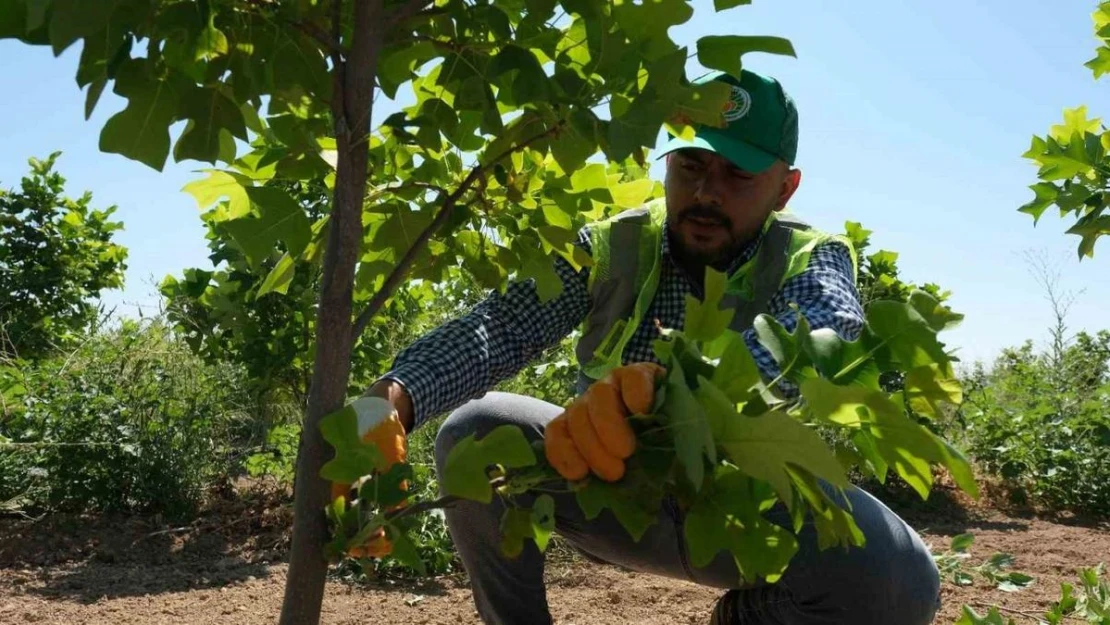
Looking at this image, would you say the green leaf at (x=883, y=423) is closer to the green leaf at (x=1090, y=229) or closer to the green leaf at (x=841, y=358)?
the green leaf at (x=841, y=358)

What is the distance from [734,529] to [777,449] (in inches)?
8.3

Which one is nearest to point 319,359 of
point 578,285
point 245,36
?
point 245,36

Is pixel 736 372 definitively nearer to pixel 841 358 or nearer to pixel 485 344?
pixel 841 358

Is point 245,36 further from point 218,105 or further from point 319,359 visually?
point 319,359

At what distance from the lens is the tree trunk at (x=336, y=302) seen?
1.30 meters

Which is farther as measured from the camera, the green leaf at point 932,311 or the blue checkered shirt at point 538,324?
the blue checkered shirt at point 538,324

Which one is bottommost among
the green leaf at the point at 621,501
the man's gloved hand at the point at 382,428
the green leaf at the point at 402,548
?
the green leaf at the point at 402,548

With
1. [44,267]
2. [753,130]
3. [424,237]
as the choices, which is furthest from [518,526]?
[44,267]

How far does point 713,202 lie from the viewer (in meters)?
2.32

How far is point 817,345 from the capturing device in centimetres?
111

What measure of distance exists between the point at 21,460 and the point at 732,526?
4284 millimetres

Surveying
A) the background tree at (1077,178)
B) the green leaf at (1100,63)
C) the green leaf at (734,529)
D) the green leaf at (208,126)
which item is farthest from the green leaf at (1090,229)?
the green leaf at (208,126)

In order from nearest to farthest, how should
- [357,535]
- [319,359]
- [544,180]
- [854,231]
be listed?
1. [357,535]
2. [319,359]
3. [544,180]
4. [854,231]

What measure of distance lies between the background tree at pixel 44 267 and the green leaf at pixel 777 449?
5.95m
